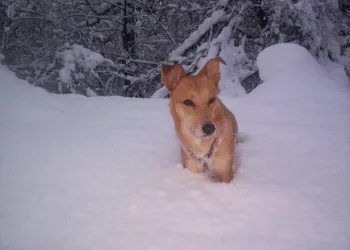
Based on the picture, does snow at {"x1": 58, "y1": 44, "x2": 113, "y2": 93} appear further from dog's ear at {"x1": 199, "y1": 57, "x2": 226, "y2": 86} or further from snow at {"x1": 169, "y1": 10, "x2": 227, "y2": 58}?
dog's ear at {"x1": 199, "y1": 57, "x2": 226, "y2": 86}

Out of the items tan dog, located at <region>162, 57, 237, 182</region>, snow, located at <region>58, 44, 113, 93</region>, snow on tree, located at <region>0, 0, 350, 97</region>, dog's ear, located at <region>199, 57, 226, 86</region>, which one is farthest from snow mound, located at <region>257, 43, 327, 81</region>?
snow, located at <region>58, 44, 113, 93</region>

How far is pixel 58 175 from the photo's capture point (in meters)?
3.07

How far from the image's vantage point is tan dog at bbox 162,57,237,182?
3.08 m

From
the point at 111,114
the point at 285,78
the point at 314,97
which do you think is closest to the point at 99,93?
the point at 111,114

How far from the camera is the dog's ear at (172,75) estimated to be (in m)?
3.44

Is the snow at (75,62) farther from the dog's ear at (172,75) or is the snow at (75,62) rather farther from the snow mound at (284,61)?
the dog's ear at (172,75)

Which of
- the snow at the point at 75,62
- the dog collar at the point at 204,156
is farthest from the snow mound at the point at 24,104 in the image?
the snow at the point at 75,62

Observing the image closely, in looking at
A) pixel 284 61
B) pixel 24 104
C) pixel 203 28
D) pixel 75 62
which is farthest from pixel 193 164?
pixel 75 62

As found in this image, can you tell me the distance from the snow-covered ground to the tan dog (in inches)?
7.2

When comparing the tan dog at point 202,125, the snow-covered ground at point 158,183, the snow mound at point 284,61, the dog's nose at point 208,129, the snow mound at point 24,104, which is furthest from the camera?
the snow mound at point 284,61

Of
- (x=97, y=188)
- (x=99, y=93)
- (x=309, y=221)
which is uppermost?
(x=309, y=221)

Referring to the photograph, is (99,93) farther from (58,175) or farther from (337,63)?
(58,175)

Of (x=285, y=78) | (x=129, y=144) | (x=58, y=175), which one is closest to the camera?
(x=58, y=175)

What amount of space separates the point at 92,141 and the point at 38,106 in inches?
65.4
